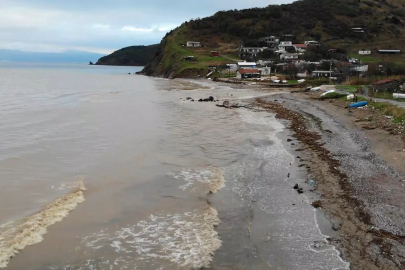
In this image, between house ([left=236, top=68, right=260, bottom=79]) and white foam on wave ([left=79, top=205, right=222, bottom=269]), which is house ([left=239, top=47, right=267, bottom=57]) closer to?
house ([left=236, top=68, right=260, bottom=79])

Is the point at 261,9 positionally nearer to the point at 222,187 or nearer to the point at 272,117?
the point at 272,117

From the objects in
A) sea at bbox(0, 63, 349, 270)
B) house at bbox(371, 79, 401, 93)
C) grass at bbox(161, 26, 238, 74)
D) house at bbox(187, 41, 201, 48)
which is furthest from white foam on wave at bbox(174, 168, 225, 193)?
house at bbox(187, 41, 201, 48)

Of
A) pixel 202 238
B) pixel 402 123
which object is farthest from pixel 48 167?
pixel 402 123

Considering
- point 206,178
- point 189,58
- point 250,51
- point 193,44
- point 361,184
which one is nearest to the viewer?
point 361,184

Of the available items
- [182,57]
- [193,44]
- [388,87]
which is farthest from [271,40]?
[388,87]

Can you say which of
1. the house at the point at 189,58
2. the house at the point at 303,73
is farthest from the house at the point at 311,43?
the house at the point at 303,73

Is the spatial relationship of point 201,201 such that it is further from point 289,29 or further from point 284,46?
point 289,29
